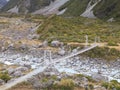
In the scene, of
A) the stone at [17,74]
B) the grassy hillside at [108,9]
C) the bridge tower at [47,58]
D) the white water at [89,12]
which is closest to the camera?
the stone at [17,74]

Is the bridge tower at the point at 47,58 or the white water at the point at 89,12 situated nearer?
the bridge tower at the point at 47,58

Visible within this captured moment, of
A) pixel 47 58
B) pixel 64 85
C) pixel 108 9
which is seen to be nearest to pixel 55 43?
pixel 47 58

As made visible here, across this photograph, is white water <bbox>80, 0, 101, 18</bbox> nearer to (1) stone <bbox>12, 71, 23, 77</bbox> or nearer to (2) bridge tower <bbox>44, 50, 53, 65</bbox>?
(2) bridge tower <bbox>44, 50, 53, 65</bbox>

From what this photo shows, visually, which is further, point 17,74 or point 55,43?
point 55,43

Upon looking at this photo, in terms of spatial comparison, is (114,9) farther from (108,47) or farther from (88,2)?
(108,47)

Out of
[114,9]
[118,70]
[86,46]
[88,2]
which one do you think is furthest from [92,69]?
[88,2]

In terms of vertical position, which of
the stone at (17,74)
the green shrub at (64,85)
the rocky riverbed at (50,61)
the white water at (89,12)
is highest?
the stone at (17,74)

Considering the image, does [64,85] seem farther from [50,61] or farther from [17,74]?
[50,61]

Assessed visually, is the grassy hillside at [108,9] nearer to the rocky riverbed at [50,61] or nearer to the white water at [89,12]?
the white water at [89,12]

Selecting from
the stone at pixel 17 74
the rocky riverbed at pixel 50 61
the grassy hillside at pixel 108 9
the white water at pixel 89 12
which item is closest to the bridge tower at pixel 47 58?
the rocky riverbed at pixel 50 61

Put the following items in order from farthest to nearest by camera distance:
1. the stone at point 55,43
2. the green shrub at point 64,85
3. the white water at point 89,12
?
the white water at point 89,12
the stone at point 55,43
the green shrub at point 64,85

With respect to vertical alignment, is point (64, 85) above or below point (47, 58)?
above
